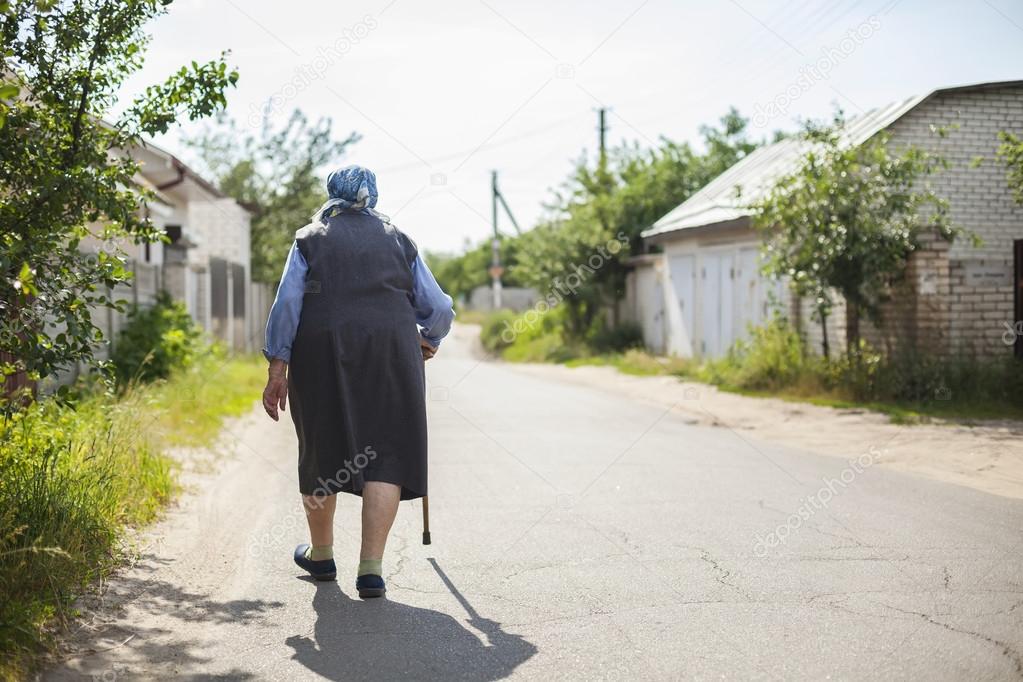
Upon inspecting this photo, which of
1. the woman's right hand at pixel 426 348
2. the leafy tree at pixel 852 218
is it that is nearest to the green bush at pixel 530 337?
the leafy tree at pixel 852 218

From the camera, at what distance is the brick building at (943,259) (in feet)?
46.3

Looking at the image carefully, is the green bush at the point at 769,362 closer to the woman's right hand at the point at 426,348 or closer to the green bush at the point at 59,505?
the green bush at the point at 59,505

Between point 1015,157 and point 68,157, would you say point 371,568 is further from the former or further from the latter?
point 1015,157

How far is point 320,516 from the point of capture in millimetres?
→ 5027

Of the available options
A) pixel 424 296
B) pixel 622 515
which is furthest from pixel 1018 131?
pixel 424 296

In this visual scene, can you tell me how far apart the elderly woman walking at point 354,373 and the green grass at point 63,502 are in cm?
106

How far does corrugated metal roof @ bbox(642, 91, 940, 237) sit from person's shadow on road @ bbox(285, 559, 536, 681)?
12009mm

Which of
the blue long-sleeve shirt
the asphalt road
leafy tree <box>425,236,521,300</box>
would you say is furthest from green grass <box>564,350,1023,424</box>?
leafy tree <box>425,236,521,300</box>

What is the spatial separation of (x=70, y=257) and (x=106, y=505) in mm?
1310

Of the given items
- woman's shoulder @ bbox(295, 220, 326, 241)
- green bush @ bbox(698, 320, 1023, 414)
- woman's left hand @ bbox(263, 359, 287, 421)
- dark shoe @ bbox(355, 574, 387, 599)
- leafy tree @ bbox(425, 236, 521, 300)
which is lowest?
dark shoe @ bbox(355, 574, 387, 599)

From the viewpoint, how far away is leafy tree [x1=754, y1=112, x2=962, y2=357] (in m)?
13.4

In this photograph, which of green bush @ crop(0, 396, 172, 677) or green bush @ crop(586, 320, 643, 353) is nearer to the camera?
green bush @ crop(0, 396, 172, 677)

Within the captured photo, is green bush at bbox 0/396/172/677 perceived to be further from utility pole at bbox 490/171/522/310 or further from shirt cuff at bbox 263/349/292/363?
utility pole at bbox 490/171/522/310

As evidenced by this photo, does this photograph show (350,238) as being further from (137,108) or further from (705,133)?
(705,133)
